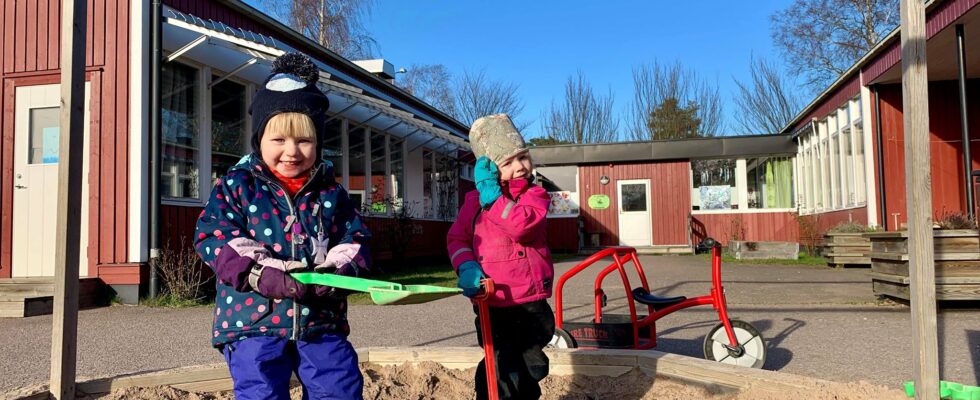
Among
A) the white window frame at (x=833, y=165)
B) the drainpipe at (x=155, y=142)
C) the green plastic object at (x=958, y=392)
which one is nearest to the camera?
the green plastic object at (x=958, y=392)

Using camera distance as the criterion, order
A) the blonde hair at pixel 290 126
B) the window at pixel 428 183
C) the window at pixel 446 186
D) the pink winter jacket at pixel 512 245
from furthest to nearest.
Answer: the window at pixel 446 186 < the window at pixel 428 183 < the pink winter jacket at pixel 512 245 < the blonde hair at pixel 290 126

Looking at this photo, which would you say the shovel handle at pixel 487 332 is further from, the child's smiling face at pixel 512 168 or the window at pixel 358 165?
the window at pixel 358 165

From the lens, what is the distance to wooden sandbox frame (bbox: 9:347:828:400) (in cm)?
313

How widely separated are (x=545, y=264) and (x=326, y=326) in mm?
1128

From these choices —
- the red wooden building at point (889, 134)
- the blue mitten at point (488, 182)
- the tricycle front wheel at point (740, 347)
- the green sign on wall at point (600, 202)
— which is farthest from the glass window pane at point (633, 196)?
the blue mitten at point (488, 182)

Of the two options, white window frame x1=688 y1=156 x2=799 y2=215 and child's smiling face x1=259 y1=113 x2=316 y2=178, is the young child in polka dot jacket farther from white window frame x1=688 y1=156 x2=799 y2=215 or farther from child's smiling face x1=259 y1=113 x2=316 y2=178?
white window frame x1=688 y1=156 x2=799 y2=215

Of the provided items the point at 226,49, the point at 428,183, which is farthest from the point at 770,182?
the point at 226,49

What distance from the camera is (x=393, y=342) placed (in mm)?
5523

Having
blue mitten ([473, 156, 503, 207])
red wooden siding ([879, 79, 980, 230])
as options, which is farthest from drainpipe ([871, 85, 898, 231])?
blue mitten ([473, 156, 503, 207])

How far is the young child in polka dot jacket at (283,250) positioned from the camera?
200 cm

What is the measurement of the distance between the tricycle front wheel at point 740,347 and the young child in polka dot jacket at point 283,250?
277 centimetres

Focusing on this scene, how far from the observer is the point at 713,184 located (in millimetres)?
19844

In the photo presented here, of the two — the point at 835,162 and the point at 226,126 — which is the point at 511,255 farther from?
the point at 835,162

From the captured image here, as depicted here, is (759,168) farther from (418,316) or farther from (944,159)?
(418,316)
